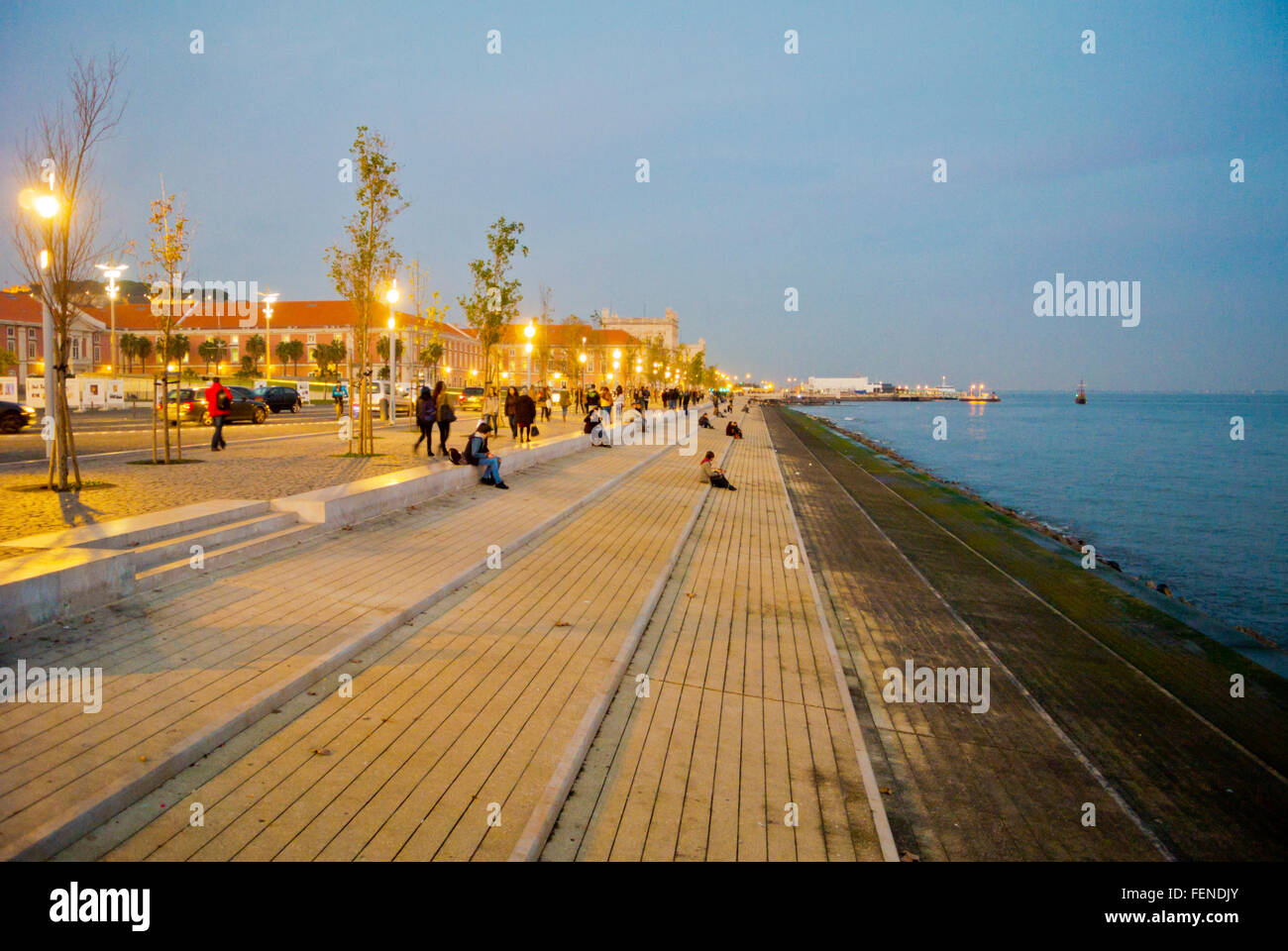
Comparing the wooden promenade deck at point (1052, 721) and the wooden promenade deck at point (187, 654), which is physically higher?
the wooden promenade deck at point (187, 654)

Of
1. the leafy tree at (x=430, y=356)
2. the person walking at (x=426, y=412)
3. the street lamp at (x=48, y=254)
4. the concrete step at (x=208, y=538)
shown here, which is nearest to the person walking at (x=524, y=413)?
the person walking at (x=426, y=412)

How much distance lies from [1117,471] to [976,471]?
9811 millimetres

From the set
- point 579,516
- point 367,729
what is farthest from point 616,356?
point 367,729

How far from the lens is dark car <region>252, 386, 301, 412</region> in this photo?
41688 mm

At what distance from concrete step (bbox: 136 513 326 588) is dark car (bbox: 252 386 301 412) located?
116 feet

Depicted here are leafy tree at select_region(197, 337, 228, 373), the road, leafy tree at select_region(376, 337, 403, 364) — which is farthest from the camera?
leafy tree at select_region(197, 337, 228, 373)

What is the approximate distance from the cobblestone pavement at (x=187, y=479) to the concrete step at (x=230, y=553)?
4.16ft

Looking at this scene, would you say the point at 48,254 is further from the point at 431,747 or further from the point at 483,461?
the point at 431,747

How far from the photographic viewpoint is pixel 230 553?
8430 mm

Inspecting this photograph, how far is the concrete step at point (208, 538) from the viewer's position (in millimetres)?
7711

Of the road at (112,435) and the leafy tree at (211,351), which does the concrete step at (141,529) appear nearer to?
the road at (112,435)
